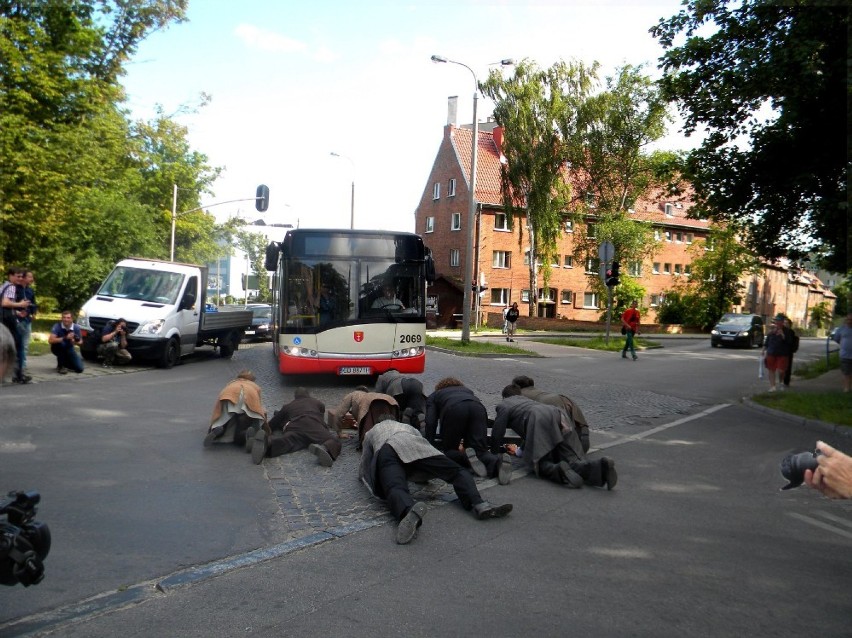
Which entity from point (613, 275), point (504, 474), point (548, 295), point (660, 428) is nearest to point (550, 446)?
point (504, 474)

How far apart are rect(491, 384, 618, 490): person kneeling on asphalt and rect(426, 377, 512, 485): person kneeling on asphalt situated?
22cm

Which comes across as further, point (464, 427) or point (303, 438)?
point (303, 438)

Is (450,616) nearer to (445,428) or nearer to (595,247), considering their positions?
(445,428)

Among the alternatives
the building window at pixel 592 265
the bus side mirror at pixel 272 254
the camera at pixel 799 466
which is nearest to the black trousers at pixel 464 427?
the camera at pixel 799 466

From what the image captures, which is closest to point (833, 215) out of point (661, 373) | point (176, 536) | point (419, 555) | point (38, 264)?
point (661, 373)

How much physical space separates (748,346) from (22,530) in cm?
4029

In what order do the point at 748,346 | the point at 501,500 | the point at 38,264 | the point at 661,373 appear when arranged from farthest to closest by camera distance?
1. the point at 748,346
2. the point at 38,264
3. the point at 661,373
4. the point at 501,500

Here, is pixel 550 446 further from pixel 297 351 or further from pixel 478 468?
pixel 297 351

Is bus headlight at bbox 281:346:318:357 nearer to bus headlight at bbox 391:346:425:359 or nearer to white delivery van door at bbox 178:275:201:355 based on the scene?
bus headlight at bbox 391:346:425:359

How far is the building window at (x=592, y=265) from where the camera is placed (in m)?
53.2

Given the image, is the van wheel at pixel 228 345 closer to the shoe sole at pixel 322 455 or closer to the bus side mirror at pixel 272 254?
the bus side mirror at pixel 272 254

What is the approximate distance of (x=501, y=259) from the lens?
56.3 m

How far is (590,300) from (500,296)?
29.8ft

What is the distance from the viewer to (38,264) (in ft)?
90.7
